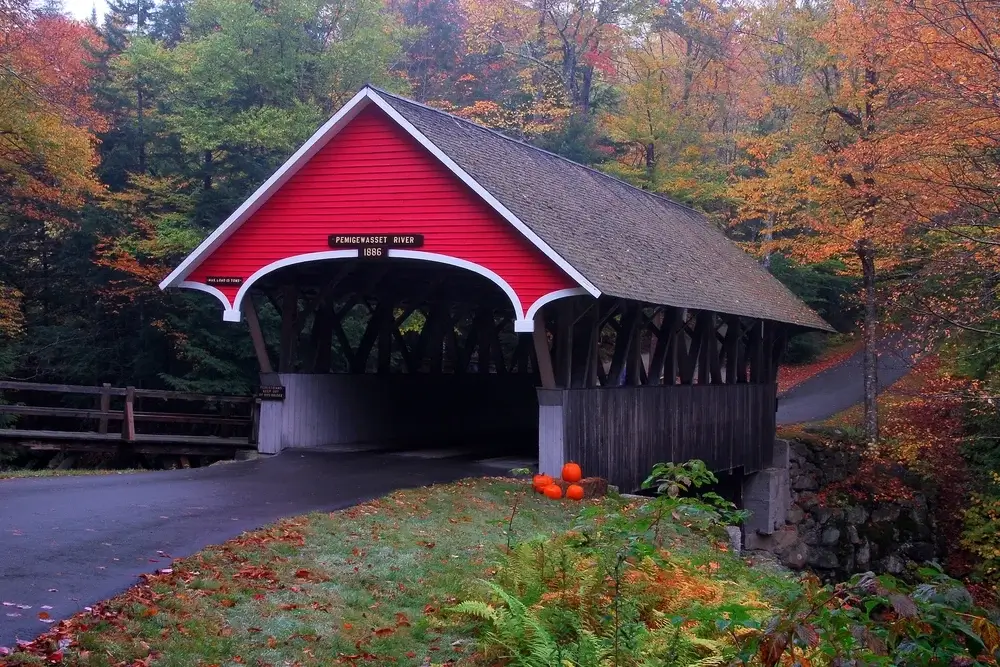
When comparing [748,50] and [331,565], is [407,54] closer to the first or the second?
[748,50]

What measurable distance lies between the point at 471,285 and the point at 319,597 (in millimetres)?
13278

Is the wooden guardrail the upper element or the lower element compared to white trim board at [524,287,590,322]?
lower

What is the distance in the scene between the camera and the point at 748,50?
36.3m

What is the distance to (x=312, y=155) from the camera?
14570 millimetres

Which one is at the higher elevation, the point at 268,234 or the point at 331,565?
the point at 268,234

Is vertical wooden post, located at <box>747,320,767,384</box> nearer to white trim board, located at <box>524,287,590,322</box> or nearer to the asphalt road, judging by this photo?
the asphalt road

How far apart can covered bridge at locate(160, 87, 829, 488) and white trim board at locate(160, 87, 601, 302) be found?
3cm

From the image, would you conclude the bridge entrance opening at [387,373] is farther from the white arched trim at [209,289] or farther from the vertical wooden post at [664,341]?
the vertical wooden post at [664,341]

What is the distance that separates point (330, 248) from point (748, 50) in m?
A: 26.5

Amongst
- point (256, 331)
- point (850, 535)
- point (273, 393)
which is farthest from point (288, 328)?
point (850, 535)

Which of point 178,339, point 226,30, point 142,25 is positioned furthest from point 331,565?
point 142,25

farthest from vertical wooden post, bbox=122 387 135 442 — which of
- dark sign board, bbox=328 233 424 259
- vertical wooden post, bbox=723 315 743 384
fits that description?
vertical wooden post, bbox=723 315 743 384

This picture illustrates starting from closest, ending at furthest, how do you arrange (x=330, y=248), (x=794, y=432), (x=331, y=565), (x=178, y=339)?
(x=331, y=565) < (x=330, y=248) < (x=178, y=339) < (x=794, y=432)

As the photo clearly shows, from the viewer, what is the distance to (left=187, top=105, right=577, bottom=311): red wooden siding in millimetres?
13352
